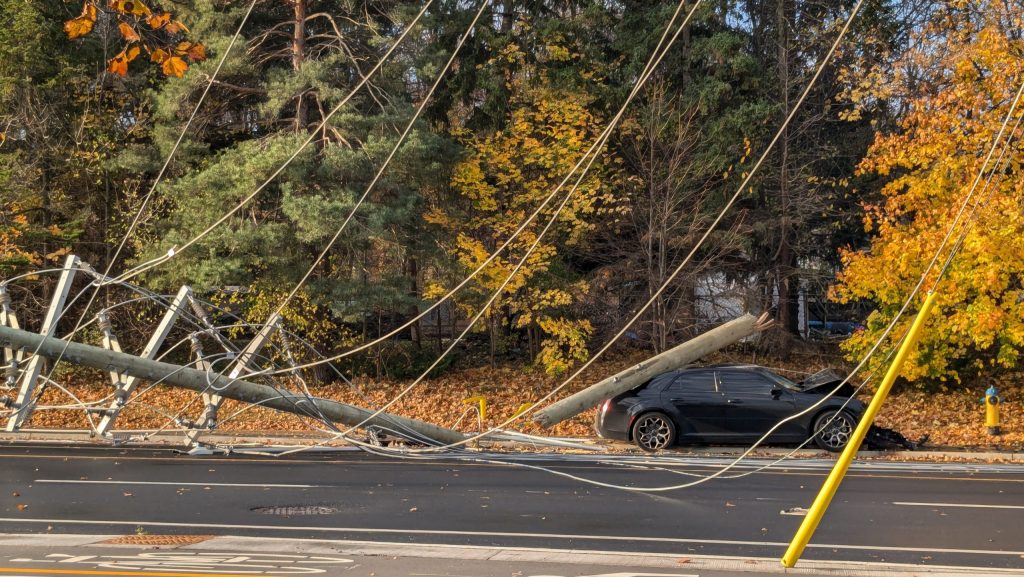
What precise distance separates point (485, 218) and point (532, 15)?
19.3 feet

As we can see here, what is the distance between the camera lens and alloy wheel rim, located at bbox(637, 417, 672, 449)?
59.5 feet

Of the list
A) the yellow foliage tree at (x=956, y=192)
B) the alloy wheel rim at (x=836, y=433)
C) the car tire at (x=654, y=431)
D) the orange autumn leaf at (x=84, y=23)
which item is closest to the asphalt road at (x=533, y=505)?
the alloy wheel rim at (x=836, y=433)

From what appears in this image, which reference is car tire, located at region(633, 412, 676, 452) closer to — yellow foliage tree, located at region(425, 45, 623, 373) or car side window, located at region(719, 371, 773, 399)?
car side window, located at region(719, 371, 773, 399)

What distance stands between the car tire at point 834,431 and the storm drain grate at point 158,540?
36.5ft


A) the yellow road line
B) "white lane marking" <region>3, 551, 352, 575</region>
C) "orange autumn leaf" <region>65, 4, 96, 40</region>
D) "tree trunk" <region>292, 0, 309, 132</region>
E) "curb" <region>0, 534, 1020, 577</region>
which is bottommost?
"curb" <region>0, 534, 1020, 577</region>

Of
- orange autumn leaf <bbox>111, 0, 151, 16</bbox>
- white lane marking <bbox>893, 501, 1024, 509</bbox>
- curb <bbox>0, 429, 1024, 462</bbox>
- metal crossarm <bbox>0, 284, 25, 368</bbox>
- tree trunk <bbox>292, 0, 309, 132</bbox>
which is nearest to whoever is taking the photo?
orange autumn leaf <bbox>111, 0, 151, 16</bbox>

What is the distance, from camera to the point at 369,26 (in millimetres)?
23469

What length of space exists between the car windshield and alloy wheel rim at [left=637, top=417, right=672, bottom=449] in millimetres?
2057

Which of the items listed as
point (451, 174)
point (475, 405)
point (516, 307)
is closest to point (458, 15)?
point (451, 174)

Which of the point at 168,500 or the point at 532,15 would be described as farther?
the point at 532,15

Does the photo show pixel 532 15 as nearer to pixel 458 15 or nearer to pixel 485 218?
pixel 458 15

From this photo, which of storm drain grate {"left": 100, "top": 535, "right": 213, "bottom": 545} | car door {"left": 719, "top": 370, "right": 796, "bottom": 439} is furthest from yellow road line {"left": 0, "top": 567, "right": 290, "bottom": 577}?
car door {"left": 719, "top": 370, "right": 796, "bottom": 439}

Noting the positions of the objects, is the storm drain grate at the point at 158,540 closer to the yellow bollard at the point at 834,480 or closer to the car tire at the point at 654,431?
the yellow bollard at the point at 834,480

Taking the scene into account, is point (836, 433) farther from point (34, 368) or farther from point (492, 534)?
point (34, 368)
